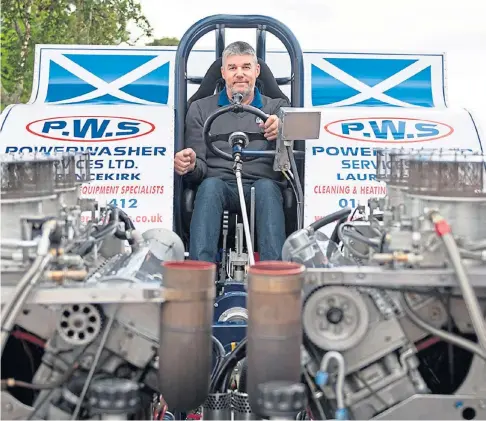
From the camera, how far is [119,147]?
481 centimetres

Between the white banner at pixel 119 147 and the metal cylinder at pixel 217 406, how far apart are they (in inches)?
70.7

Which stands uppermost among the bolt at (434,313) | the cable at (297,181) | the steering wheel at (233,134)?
the steering wheel at (233,134)

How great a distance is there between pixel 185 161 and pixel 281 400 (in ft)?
7.97

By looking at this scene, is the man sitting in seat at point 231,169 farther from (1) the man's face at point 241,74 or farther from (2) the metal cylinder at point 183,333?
(2) the metal cylinder at point 183,333

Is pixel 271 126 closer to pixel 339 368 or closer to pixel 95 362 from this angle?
pixel 339 368

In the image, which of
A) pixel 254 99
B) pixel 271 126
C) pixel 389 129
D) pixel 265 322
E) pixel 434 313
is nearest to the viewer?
pixel 265 322

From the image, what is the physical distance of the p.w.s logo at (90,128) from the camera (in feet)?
15.8

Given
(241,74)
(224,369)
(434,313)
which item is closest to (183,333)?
(224,369)

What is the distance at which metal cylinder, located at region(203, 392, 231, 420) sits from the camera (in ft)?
9.74

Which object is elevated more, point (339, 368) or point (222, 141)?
point (222, 141)

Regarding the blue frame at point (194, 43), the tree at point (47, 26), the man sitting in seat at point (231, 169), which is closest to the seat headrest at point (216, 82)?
the man sitting in seat at point (231, 169)

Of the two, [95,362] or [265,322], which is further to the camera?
[95,362]

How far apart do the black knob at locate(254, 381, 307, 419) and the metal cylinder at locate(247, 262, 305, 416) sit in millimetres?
90

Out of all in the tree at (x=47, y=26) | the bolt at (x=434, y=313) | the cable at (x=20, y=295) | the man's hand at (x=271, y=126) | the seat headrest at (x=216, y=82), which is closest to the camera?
the cable at (x=20, y=295)
